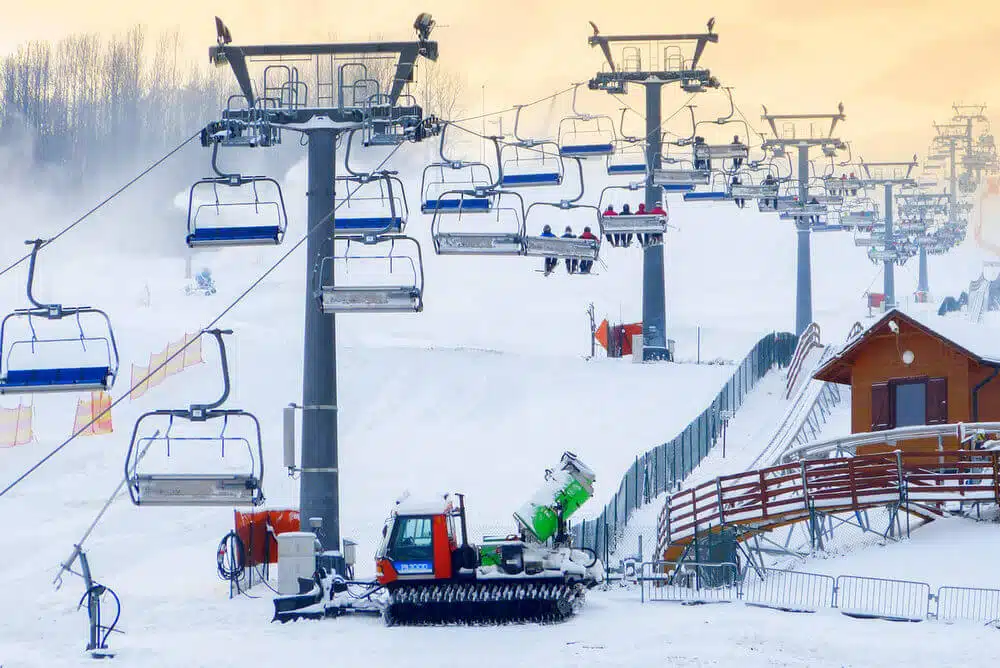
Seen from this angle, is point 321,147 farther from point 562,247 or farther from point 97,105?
point 97,105

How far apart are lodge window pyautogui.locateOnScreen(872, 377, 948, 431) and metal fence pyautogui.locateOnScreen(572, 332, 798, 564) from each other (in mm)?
4578

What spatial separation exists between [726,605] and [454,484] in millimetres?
15392

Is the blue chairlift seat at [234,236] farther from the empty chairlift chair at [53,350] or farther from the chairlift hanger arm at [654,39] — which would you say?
the chairlift hanger arm at [654,39]

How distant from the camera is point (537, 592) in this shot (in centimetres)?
2175

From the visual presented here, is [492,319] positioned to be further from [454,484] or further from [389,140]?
[389,140]

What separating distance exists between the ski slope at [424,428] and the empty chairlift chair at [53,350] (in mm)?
1994

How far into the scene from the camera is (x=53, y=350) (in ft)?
203

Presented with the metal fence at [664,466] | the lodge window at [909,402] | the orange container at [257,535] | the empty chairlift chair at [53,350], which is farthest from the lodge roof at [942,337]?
the empty chairlift chair at [53,350]

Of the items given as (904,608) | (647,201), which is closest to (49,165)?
(647,201)

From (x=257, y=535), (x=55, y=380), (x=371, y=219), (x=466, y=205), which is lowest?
(x=257, y=535)

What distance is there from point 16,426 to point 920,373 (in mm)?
24471

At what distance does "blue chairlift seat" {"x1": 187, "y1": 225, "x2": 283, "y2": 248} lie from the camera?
23000mm

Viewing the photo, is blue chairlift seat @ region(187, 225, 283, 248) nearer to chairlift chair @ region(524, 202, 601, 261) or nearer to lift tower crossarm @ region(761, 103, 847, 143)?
chairlift chair @ region(524, 202, 601, 261)

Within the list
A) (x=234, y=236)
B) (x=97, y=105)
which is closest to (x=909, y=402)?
(x=234, y=236)
